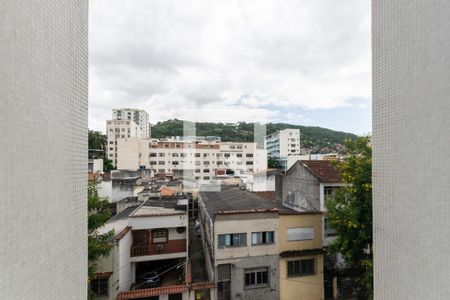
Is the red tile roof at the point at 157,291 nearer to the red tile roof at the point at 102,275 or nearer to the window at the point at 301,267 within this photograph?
the red tile roof at the point at 102,275

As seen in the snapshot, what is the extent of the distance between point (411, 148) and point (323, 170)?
7493mm

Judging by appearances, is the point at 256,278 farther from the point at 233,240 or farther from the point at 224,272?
the point at 233,240

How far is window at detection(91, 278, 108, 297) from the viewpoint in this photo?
5.92 meters

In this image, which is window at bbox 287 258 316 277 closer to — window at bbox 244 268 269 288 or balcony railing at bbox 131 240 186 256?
window at bbox 244 268 269 288

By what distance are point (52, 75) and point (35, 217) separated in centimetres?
90

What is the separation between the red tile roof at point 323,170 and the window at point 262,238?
284cm

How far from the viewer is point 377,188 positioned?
226 centimetres

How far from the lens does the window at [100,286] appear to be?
592cm

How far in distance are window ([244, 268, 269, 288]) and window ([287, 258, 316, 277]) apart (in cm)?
74

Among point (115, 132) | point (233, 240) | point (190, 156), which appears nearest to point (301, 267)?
point (233, 240)

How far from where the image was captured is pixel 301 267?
7211mm

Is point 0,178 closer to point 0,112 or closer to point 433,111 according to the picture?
point 0,112

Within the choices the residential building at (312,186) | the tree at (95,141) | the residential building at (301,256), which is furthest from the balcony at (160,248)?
the tree at (95,141)

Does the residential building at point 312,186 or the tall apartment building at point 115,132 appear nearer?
the residential building at point 312,186
